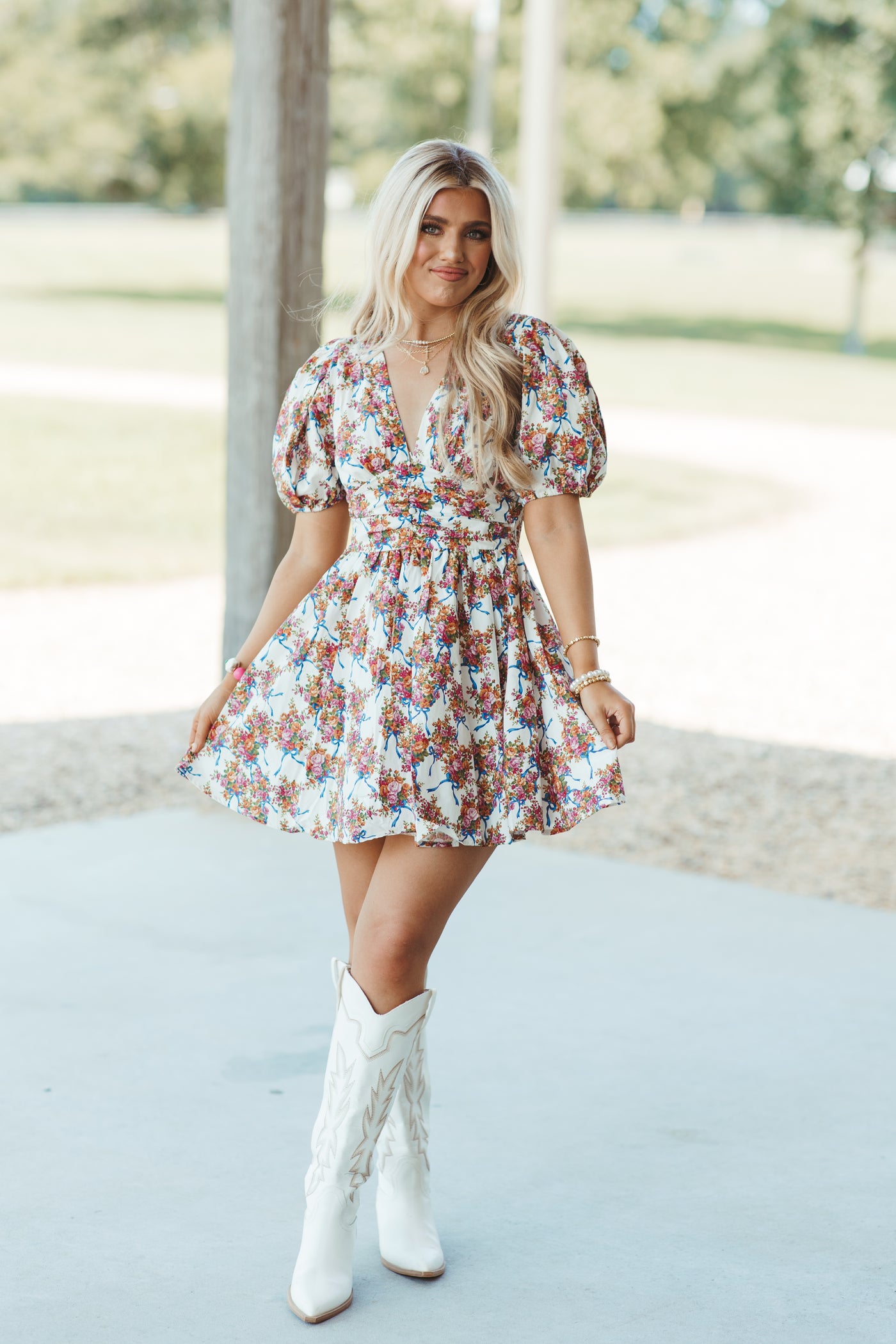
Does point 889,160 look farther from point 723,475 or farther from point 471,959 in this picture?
point 471,959

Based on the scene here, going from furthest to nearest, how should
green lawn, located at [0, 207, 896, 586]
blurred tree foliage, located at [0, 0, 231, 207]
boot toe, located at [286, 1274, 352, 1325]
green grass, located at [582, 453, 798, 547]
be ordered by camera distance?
1. blurred tree foliage, located at [0, 0, 231, 207]
2. green grass, located at [582, 453, 798, 547]
3. green lawn, located at [0, 207, 896, 586]
4. boot toe, located at [286, 1274, 352, 1325]

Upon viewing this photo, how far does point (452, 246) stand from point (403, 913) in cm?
102

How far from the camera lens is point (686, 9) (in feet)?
127

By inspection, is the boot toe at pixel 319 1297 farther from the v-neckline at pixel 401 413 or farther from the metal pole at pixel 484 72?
A: the metal pole at pixel 484 72

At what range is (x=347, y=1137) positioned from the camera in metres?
2.51

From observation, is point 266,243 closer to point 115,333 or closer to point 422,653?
point 422,653

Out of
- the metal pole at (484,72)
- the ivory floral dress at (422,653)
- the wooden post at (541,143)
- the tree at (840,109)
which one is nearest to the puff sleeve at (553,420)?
the ivory floral dress at (422,653)

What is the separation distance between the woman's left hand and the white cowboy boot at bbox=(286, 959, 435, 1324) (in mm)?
495

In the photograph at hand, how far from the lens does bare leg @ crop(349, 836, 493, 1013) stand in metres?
2.47

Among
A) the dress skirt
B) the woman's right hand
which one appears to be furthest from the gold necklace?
the woman's right hand

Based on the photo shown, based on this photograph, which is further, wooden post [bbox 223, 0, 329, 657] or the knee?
wooden post [bbox 223, 0, 329, 657]

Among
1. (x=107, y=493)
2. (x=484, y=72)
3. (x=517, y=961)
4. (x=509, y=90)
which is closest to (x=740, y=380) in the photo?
(x=484, y=72)

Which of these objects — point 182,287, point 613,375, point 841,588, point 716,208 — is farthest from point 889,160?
point 716,208

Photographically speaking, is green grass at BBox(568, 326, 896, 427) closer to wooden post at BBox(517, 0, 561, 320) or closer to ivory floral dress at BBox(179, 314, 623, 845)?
wooden post at BBox(517, 0, 561, 320)
